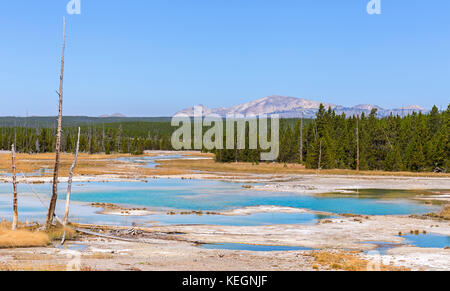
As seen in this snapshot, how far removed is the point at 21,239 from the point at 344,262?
14066 mm

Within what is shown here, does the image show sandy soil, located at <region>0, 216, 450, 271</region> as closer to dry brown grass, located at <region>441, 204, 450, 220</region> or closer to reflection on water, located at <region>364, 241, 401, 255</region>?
reflection on water, located at <region>364, 241, 401, 255</region>

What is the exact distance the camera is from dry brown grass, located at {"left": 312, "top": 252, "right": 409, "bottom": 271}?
19453mm

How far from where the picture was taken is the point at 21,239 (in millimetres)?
23578

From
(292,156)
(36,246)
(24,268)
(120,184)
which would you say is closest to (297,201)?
(120,184)

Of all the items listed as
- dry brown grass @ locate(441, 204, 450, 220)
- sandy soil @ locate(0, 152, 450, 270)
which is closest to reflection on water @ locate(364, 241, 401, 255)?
sandy soil @ locate(0, 152, 450, 270)

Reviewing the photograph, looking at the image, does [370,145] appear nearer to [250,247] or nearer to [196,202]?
[196,202]

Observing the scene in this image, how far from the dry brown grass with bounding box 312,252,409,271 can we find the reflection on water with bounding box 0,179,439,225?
41.4 ft

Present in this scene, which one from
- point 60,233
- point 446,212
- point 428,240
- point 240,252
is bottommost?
point 428,240

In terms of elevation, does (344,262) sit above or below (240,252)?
above

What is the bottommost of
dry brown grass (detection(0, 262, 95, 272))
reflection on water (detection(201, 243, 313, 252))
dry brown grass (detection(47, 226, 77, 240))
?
reflection on water (detection(201, 243, 313, 252))

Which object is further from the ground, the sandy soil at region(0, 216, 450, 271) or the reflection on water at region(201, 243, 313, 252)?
the sandy soil at region(0, 216, 450, 271)

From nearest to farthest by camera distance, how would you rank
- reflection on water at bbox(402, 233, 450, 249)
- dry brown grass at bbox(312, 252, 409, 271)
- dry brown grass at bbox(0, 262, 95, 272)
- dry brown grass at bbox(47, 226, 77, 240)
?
dry brown grass at bbox(0, 262, 95, 272) → dry brown grass at bbox(312, 252, 409, 271) → dry brown grass at bbox(47, 226, 77, 240) → reflection on water at bbox(402, 233, 450, 249)

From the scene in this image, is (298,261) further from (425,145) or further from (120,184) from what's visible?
(425,145)

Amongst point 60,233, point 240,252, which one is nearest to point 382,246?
point 240,252
